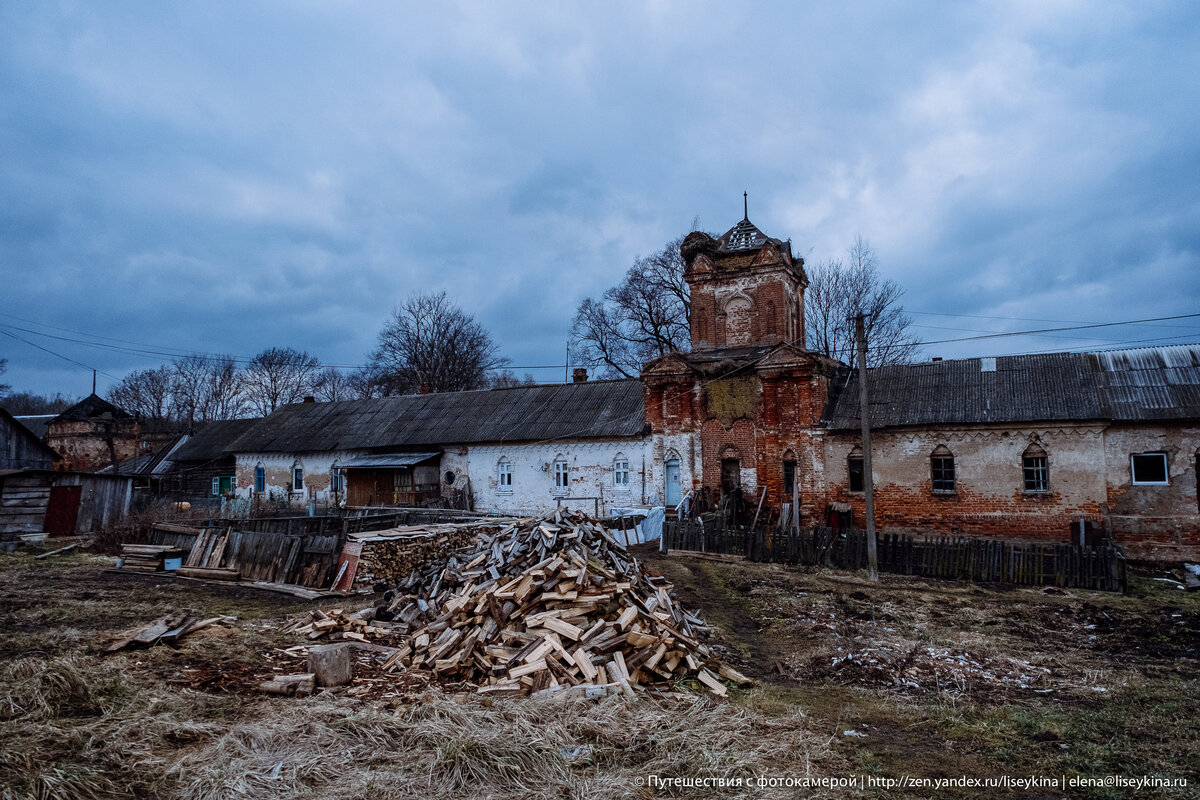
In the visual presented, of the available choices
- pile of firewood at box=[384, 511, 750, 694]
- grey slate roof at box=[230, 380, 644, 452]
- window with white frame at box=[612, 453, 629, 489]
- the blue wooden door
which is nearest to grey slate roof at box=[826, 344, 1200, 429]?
the blue wooden door

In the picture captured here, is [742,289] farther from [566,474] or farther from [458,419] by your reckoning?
[458,419]

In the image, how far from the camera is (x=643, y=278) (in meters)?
41.0

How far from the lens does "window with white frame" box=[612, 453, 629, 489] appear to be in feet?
83.8

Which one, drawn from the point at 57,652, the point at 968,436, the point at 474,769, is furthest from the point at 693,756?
the point at 968,436

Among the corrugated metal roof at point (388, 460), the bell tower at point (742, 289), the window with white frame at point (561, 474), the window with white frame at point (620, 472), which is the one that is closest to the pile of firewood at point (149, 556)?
the corrugated metal roof at point (388, 460)

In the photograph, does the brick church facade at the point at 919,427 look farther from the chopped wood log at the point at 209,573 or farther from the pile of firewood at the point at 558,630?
the chopped wood log at the point at 209,573

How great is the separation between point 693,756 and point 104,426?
50.0m

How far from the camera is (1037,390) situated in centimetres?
1988

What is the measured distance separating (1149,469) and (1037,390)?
316cm

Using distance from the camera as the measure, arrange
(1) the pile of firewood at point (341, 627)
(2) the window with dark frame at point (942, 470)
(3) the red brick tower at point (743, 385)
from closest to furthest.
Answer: (1) the pile of firewood at point (341, 627)
(2) the window with dark frame at point (942, 470)
(3) the red brick tower at point (743, 385)

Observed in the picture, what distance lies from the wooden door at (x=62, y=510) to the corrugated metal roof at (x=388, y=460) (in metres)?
9.04

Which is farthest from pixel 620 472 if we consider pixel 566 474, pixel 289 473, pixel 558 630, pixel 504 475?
pixel 558 630

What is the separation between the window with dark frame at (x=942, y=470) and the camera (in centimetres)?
2006

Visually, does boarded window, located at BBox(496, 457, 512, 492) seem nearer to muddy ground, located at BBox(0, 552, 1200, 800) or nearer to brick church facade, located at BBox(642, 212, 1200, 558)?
brick church facade, located at BBox(642, 212, 1200, 558)
